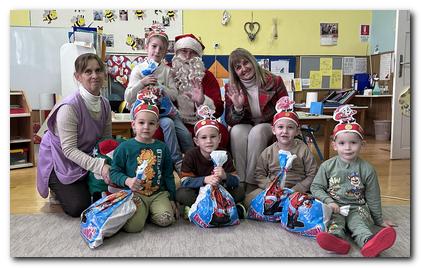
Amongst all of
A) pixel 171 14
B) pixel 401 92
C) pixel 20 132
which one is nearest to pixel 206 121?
pixel 20 132

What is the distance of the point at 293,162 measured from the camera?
7.88ft

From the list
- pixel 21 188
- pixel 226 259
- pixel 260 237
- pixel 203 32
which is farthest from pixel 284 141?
pixel 203 32

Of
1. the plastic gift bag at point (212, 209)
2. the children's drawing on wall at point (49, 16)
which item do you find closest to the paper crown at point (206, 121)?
the plastic gift bag at point (212, 209)

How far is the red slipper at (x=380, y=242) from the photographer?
5.67ft

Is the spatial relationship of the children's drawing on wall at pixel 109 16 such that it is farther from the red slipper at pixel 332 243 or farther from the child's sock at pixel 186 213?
the red slipper at pixel 332 243

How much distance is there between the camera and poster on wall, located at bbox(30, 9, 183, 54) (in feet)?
17.1

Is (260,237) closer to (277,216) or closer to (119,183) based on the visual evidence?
(277,216)

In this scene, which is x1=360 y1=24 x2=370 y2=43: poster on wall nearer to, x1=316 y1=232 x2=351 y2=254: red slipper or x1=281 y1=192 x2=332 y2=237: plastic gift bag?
x1=281 y1=192 x2=332 y2=237: plastic gift bag

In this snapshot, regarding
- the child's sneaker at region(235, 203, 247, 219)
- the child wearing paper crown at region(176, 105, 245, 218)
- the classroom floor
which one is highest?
the child wearing paper crown at region(176, 105, 245, 218)

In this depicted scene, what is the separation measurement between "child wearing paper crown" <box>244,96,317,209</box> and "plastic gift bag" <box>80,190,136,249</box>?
2.51 ft

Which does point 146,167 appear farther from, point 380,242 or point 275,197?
point 380,242

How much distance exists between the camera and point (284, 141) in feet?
7.86

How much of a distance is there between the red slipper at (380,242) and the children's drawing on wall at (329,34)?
185 inches

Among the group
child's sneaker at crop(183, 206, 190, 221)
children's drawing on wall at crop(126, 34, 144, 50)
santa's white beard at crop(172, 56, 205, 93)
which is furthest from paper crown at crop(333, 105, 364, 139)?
children's drawing on wall at crop(126, 34, 144, 50)
